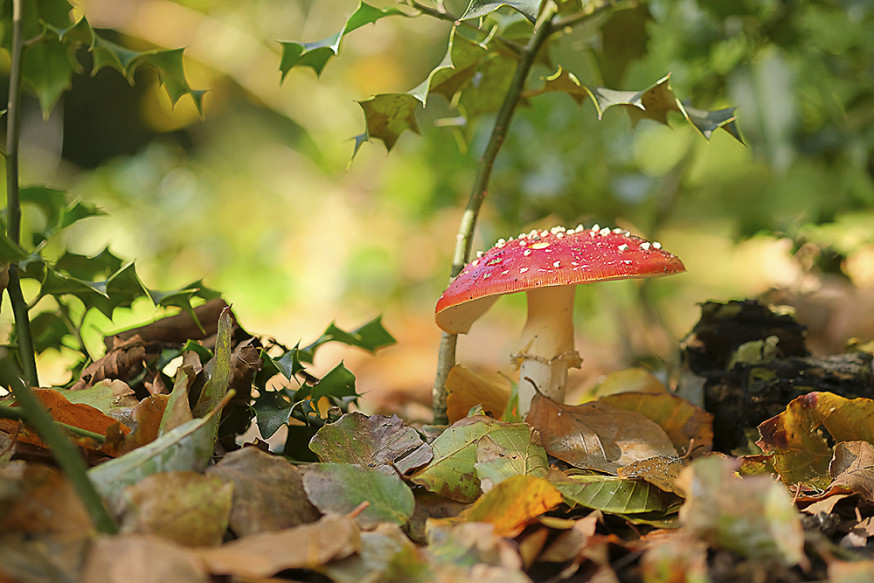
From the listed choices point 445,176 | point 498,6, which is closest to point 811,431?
point 498,6

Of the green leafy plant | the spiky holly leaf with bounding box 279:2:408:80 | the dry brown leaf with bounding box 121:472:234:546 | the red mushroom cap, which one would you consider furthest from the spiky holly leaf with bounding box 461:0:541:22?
the dry brown leaf with bounding box 121:472:234:546

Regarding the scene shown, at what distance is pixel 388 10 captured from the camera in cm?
71

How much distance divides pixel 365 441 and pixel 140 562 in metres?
0.29

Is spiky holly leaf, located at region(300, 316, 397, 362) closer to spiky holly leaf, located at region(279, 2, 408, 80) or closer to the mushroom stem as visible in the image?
the mushroom stem

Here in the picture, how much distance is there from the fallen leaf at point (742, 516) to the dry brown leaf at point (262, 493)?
284 millimetres

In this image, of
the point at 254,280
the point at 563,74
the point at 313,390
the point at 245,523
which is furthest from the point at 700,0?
the point at 254,280

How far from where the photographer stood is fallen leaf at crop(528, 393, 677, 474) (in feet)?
2.25

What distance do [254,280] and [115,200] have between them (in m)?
0.76

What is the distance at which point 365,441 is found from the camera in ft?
2.14

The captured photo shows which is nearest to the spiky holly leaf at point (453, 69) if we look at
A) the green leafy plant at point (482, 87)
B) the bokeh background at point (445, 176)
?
the green leafy plant at point (482, 87)

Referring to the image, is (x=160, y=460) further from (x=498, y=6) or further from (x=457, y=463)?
(x=498, y=6)

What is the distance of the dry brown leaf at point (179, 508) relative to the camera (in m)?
0.43

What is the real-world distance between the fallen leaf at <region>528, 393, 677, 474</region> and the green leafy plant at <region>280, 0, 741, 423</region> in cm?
16

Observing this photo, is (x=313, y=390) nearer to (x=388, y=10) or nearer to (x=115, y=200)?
(x=388, y=10)
